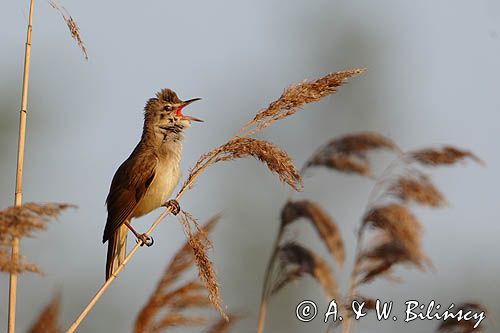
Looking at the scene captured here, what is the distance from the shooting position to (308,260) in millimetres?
5445

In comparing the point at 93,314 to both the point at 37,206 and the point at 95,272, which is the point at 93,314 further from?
the point at 37,206

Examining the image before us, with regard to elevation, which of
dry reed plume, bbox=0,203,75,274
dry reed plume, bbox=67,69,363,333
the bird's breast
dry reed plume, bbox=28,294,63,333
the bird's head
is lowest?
dry reed plume, bbox=0,203,75,274

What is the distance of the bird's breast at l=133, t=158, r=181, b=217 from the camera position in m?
5.85

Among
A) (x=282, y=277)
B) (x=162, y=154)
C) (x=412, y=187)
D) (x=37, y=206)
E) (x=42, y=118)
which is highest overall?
(x=42, y=118)

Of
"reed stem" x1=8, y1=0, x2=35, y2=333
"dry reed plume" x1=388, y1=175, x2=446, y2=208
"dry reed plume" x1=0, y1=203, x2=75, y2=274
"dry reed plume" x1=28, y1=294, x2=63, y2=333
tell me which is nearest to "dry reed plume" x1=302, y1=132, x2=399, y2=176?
"dry reed plume" x1=388, y1=175, x2=446, y2=208

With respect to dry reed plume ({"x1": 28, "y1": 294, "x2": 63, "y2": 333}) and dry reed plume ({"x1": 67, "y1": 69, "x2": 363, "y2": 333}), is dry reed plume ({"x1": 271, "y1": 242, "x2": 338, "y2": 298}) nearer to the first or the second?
dry reed plume ({"x1": 67, "y1": 69, "x2": 363, "y2": 333})

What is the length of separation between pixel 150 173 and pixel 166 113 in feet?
1.47

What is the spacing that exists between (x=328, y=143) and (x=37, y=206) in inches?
126

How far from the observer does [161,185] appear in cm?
584

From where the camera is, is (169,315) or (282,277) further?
(282,277)

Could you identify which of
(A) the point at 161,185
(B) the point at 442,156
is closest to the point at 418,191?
(B) the point at 442,156

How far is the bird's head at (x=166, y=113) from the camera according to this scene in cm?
602

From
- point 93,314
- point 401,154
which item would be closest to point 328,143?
point 401,154

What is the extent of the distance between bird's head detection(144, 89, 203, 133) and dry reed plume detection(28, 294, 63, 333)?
6.75 feet
